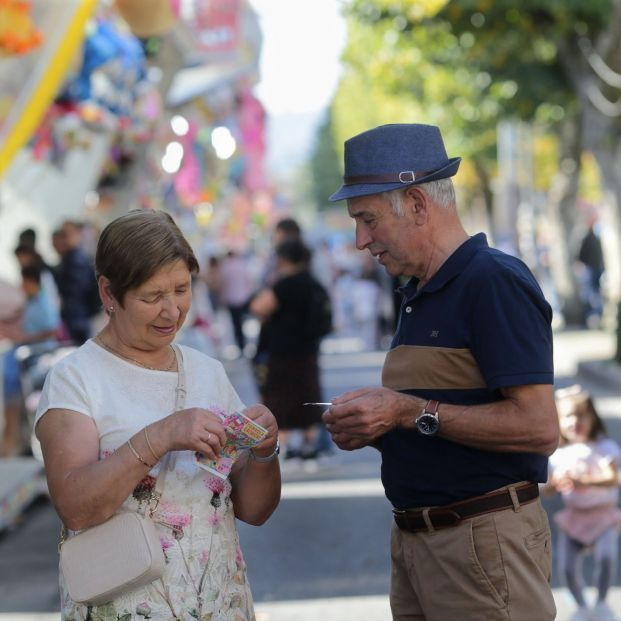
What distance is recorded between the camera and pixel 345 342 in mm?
25547

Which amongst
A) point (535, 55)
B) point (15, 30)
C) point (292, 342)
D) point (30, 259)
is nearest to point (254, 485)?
point (15, 30)

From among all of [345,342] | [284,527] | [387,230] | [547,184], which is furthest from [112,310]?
[547,184]

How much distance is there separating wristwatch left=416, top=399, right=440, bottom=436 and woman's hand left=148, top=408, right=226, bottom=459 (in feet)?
1.70

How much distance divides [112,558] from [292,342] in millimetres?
7384

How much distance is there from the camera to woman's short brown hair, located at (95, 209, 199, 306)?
3.04 metres

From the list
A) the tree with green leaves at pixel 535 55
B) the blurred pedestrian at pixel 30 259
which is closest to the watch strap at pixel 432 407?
the blurred pedestrian at pixel 30 259

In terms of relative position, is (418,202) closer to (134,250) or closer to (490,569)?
(134,250)

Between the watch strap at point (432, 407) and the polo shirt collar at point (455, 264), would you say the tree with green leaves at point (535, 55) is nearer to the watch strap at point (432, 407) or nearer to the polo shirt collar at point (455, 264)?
the polo shirt collar at point (455, 264)

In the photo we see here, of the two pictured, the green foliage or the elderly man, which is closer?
the elderly man

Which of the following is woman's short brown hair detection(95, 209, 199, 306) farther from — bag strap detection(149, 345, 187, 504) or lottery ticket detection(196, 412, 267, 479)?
lottery ticket detection(196, 412, 267, 479)

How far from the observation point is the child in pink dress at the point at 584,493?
19.0ft

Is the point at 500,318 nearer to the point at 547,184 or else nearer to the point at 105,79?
the point at 105,79

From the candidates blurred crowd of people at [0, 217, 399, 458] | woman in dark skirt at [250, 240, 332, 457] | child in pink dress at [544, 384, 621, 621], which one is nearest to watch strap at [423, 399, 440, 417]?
child in pink dress at [544, 384, 621, 621]

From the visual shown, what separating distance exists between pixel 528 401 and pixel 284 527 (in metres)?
5.53
